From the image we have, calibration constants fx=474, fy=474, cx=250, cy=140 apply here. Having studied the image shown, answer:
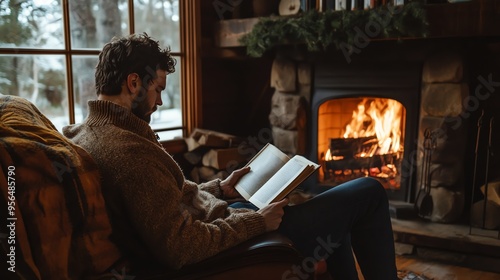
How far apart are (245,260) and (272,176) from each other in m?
0.45

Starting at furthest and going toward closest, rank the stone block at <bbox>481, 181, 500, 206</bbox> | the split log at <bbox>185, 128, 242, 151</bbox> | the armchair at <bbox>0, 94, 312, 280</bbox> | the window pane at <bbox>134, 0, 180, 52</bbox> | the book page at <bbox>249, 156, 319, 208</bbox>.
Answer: the split log at <bbox>185, 128, 242, 151</bbox> < the window pane at <bbox>134, 0, 180, 52</bbox> < the stone block at <bbox>481, 181, 500, 206</bbox> < the book page at <bbox>249, 156, 319, 208</bbox> < the armchair at <bbox>0, 94, 312, 280</bbox>

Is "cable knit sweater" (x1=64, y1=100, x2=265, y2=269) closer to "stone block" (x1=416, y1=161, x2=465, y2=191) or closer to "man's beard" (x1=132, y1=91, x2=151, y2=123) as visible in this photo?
"man's beard" (x1=132, y1=91, x2=151, y2=123)

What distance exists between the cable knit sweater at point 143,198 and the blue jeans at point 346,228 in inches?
9.0

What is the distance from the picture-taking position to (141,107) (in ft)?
4.40

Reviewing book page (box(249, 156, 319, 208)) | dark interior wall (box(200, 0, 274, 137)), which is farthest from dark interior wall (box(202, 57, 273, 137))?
book page (box(249, 156, 319, 208))

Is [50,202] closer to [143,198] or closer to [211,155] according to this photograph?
[143,198]

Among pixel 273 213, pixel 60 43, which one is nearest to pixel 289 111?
pixel 60 43

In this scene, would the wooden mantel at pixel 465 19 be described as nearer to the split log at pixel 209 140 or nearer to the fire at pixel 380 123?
the fire at pixel 380 123

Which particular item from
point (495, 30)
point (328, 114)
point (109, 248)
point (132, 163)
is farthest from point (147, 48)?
point (328, 114)

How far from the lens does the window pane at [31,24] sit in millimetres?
2193

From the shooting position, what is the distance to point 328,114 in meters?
3.05

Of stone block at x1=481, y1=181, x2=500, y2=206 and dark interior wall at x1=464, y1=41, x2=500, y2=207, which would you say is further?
dark interior wall at x1=464, y1=41, x2=500, y2=207

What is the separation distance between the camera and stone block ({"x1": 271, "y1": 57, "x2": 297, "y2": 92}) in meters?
2.95

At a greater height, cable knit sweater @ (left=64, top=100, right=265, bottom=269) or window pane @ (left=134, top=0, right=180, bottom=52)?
window pane @ (left=134, top=0, right=180, bottom=52)
